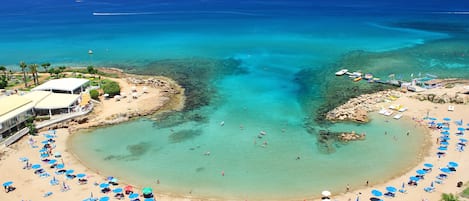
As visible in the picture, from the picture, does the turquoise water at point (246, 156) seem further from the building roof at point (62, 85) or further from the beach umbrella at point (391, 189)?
the building roof at point (62, 85)

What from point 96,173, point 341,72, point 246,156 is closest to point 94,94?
point 96,173

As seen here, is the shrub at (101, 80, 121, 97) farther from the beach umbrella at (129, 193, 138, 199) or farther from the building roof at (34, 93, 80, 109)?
the beach umbrella at (129, 193, 138, 199)

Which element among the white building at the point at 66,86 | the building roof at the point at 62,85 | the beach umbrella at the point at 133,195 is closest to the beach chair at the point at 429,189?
the beach umbrella at the point at 133,195

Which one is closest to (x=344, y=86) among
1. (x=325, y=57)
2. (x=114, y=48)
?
(x=325, y=57)

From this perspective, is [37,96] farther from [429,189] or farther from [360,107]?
[429,189]

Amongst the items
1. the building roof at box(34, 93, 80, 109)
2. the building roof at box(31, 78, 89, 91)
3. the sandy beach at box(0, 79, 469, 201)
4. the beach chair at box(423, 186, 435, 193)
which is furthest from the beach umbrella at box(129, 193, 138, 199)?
the building roof at box(31, 78, 89, 91)
